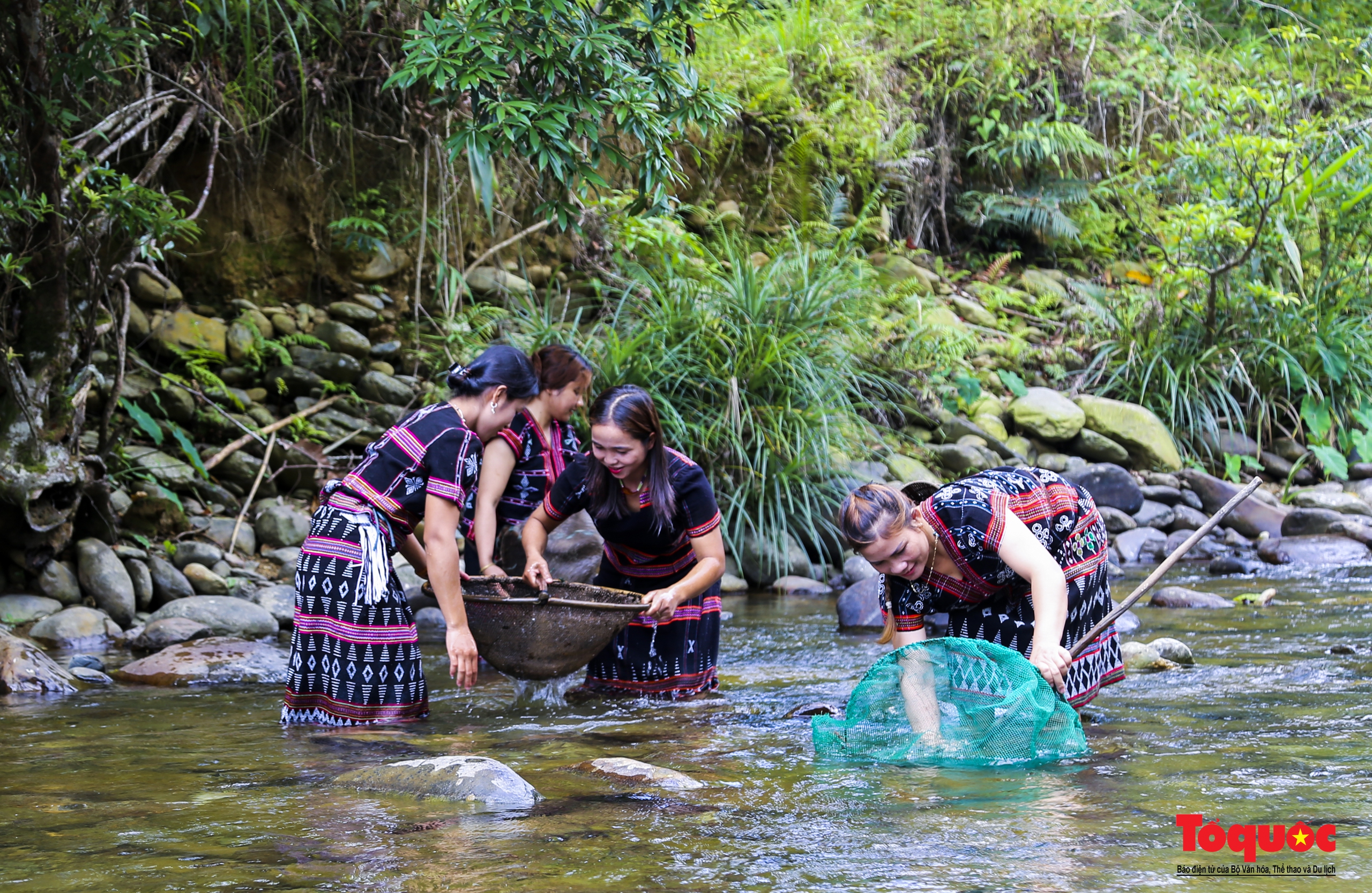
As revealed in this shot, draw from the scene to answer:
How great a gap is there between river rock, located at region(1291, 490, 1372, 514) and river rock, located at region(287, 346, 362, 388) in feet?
24.2

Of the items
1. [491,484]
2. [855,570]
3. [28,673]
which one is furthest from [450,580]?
[855,570]

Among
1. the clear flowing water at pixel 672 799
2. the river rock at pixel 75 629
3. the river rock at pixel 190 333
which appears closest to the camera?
the clear flowing water at pixel 672 799

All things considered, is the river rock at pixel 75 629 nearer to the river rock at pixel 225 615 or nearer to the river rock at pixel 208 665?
the river rock at pixel 225 615

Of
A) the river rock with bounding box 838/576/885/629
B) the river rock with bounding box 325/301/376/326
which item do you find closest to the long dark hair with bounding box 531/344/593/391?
the river rock with bounding box 838/576/885/629

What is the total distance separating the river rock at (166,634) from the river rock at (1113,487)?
6431mm

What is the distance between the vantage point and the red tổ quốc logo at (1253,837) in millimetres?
2486

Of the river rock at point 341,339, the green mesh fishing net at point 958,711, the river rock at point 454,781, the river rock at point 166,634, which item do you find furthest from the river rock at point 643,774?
the river rock at point 341,339

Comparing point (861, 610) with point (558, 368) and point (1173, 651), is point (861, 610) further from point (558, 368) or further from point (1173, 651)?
point (558, 368)

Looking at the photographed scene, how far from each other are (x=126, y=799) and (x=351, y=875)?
41.2 inches

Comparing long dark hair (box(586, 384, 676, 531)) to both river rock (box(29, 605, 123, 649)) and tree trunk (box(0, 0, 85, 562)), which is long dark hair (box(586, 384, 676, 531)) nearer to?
tree trunk (box(0, 0, 85, 562))

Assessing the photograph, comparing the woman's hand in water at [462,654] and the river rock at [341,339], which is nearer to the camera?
the woman's hand in water at [462,654]

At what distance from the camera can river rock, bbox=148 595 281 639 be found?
6004mm

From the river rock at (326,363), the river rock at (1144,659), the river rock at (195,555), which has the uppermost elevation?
the river rock at (326,363)

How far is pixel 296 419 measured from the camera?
322 inches
